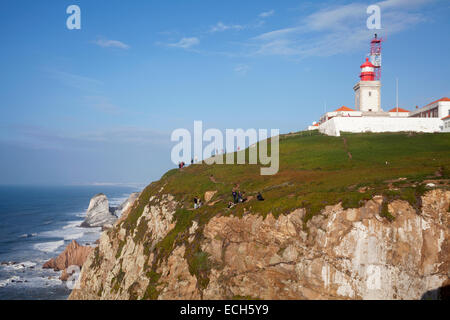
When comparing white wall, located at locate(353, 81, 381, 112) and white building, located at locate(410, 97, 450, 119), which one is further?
white wall, located at locate(353, 81, 381, 112)

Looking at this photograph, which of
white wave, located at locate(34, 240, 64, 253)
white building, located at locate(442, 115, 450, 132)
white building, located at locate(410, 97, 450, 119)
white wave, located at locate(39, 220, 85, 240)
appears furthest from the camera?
white wave, located at locate(39, 220, 85, 240)

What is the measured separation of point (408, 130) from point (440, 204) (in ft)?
133

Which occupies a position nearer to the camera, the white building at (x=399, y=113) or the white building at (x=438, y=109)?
the white building at (x=438, y=109)

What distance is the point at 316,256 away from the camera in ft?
83.0

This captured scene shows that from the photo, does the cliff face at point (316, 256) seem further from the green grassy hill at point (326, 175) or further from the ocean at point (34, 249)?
the ocean at point (34, 249)

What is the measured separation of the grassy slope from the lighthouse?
13932mm

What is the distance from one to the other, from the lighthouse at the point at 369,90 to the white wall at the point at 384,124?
8995 mm

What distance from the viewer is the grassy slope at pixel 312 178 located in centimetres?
2818

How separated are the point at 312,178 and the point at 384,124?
110 feet

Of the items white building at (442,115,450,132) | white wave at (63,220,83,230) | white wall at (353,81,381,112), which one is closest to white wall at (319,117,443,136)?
white building at (442,115,450,132)

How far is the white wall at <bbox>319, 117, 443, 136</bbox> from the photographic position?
59.7 metres

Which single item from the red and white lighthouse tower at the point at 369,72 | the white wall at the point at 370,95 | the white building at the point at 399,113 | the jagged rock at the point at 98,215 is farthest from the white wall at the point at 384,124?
the jagged rock at the point at 98,215

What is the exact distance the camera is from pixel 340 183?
31.2 m

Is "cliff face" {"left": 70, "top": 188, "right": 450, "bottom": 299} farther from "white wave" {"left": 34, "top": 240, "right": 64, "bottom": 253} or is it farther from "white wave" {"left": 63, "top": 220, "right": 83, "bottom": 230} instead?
"white wave" {"left": 63, "top": 220, "right": 83, "bottom": 230}
